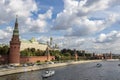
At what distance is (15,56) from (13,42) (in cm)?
408

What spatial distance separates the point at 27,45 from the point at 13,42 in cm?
8093

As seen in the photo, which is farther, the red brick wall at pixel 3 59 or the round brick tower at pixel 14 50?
the red brick wall at pixel 3 59

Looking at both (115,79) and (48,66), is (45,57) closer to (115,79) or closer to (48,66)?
(48,66)

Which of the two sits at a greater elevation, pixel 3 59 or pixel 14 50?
pixel 14 50

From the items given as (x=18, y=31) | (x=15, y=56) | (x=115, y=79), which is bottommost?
(x=115, y=79)

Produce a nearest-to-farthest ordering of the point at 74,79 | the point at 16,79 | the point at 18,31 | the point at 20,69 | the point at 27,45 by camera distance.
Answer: the point at 16,79
the point at 74,79
the point at 20,69
the point at 18,31
the point at 27,45

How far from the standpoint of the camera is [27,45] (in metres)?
165

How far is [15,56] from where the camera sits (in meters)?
84.9

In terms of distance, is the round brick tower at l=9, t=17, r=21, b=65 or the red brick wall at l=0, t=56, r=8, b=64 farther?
the red brick wall at l=0, t=56, r=8, b=64

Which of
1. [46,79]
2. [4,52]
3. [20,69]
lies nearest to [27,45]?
[4,52]

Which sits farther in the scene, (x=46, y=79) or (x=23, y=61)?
(x=23, y=61)

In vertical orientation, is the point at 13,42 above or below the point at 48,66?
above

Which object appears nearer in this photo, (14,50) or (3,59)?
(14,50)

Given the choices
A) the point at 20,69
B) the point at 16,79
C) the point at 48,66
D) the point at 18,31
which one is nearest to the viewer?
the point at 16,79
